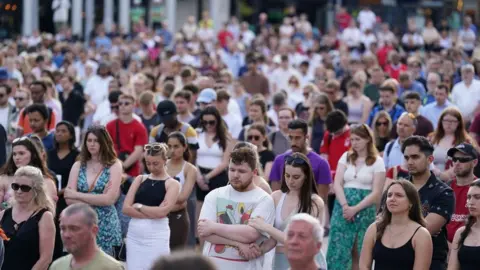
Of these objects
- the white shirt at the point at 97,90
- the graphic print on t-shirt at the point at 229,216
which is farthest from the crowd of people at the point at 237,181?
the white shirt at the point at 97,90

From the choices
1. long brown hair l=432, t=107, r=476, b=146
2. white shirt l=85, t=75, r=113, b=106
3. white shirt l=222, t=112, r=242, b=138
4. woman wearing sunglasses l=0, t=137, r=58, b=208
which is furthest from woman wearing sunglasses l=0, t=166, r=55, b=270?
white shirt l=85, t=75, r=113, b=106

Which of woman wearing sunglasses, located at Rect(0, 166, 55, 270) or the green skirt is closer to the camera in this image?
woman wearing sunglasses, located at Rect(0, 166, 55, 270)

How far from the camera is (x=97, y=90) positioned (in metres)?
19.5

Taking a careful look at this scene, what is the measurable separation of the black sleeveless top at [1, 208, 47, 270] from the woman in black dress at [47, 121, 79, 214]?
9.07 ft

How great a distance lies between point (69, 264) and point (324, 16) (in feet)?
134

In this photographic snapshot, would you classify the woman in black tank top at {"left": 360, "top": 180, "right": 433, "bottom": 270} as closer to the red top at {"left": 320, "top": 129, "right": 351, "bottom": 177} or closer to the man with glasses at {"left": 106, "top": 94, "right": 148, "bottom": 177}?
the red top at {"left": 320, "top": 129, "right": 351, "bottom": 177}

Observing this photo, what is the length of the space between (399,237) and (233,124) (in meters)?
6.56

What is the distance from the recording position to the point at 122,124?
12773mm

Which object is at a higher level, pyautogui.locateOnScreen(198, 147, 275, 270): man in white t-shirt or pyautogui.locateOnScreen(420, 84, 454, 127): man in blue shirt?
pyautogui.locateOnScreen(420, 84, 454, 127): man in blue shirt

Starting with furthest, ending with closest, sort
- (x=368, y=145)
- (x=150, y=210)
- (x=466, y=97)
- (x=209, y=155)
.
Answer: (x=466, y=97), (x=209, y=155), (x=368, y=145), (x=150, y=210)

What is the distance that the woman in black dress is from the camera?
11062 mm

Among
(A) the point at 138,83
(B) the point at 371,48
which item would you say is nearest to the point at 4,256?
(A) the point at 138,83

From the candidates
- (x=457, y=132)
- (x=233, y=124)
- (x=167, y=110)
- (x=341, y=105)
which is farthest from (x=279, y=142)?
(x=341, y=105)

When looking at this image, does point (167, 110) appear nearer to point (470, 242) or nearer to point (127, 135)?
point (127, 135)
